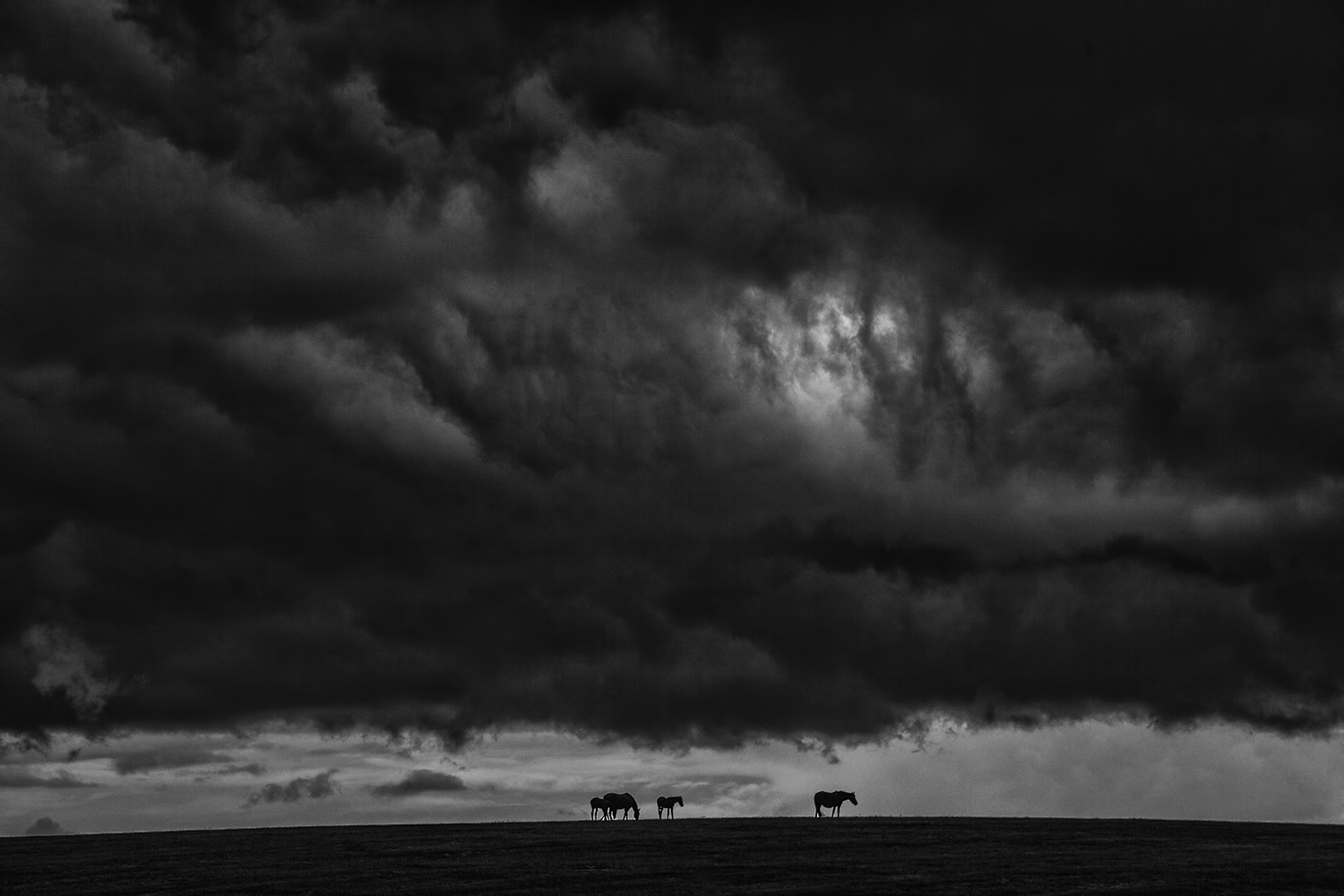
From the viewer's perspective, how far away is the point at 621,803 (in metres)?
89.7

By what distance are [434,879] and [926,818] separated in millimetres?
36120

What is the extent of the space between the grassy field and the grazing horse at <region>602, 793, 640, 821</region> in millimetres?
13485

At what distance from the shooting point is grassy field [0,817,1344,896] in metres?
45.1

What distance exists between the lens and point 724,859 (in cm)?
5434

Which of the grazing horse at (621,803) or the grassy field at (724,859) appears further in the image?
the grazing horse at (621,803)

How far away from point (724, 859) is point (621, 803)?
119 ft

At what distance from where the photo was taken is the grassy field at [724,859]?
148 feet

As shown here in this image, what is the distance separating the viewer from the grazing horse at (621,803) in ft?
293

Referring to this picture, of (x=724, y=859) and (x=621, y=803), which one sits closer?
(x=724, y=859)

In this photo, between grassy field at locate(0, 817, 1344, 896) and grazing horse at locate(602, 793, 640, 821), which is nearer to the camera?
grassy field at locate(0, 817, 1344, 896)

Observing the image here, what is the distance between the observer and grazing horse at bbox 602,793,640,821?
8925 cm

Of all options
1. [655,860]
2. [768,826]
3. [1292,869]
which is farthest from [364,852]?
[1292,869]

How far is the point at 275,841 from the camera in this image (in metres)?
70.4

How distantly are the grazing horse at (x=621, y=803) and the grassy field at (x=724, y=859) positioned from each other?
13.5 m
